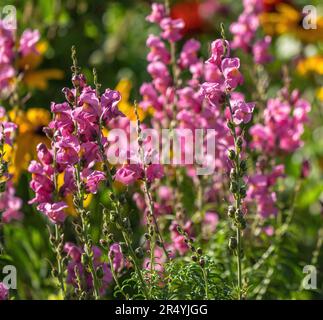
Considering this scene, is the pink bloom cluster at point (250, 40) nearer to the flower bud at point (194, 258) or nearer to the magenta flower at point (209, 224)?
the magenta flower at point (209, 224)

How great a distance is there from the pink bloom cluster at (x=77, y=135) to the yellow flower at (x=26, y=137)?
93 centimetres

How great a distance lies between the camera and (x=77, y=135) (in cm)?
189

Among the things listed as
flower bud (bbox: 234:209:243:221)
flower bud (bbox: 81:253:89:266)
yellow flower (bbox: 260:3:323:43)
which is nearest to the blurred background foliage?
yellow flower (bbox: 260:3:323:43)

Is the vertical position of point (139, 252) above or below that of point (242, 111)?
below

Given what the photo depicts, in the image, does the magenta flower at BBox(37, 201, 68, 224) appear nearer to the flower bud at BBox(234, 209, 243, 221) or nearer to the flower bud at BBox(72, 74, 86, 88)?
the flower bud at BBox(72, 74, 86, 88)

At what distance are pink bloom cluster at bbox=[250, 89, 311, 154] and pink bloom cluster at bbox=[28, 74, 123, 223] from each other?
2.82 feet

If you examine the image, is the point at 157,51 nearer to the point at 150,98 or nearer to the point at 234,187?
the point at 150,98

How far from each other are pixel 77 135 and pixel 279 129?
104 cm

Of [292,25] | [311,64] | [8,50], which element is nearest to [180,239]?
[8,50]

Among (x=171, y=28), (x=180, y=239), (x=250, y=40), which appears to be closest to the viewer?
(x=180, y=239)

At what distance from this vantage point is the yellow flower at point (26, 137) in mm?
3186

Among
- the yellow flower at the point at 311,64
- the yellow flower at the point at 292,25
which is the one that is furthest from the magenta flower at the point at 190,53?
the yellow flower at the point at 292,25

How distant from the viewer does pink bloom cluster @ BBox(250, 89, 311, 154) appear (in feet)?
8.96
